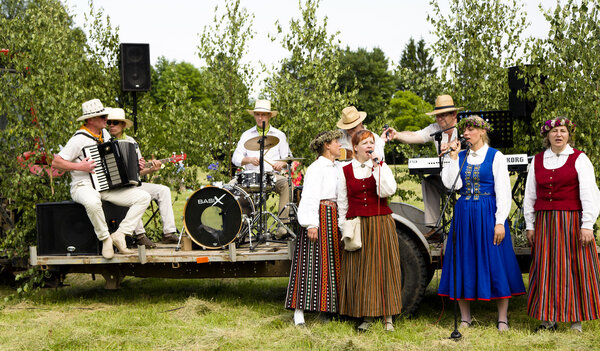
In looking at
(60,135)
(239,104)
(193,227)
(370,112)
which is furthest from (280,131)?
(370,112)

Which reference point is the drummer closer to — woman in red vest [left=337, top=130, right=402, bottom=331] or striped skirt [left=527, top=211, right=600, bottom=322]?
woman in red vest [left=337, top=130, right=402, bottom=331]

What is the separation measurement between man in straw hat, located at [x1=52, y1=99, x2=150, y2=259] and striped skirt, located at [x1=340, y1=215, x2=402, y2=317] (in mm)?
2206

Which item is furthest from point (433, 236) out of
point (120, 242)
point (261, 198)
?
point (120, 242)

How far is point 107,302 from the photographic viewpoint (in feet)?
22.1

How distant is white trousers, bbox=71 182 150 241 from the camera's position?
6020 millimetres

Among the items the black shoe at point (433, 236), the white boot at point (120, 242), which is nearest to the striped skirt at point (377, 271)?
the black shoe at point (433, 236)

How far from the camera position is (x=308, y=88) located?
26.7 feet

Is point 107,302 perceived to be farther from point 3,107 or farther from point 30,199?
point 3,107

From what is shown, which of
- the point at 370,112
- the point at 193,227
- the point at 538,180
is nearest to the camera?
the point at 538,180

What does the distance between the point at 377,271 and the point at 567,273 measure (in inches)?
55.7

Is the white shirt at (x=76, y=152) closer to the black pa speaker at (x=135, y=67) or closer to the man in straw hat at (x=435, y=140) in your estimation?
the black pa speaker at (x=135, y=67)

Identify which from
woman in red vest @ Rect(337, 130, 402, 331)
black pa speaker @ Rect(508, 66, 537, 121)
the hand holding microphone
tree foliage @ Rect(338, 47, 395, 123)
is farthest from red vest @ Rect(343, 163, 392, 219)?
tree foliage @ Rect(338, 47, 395, 123)

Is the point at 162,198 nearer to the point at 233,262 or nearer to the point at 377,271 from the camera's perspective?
the point at 233,262

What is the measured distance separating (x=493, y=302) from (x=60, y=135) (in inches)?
183
